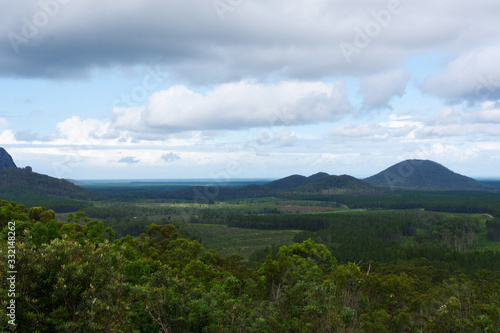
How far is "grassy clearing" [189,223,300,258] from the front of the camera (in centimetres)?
12377

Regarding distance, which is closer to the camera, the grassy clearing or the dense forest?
the dense forest

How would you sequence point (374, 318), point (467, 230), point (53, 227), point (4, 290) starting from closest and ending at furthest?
point (4, 290) → point (374, 318) → point (53, 227) → point (467, 230)

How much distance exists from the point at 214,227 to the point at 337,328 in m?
161

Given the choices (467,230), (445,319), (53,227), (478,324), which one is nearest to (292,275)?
(445,319)

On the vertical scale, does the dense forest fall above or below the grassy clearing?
above

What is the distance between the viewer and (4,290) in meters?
10.9

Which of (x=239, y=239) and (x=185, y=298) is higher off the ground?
(x=185, y=298)

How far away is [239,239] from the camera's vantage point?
5659 inches

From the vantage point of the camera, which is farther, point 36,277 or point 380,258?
point 380,258

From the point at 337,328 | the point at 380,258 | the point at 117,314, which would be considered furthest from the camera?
the point at 380,258

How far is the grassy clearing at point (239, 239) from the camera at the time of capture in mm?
123769

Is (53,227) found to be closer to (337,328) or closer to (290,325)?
(290,325)

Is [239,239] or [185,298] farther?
[239,239]

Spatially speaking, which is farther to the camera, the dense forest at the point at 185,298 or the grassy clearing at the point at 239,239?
the grassy clearing at the point at 239,239
